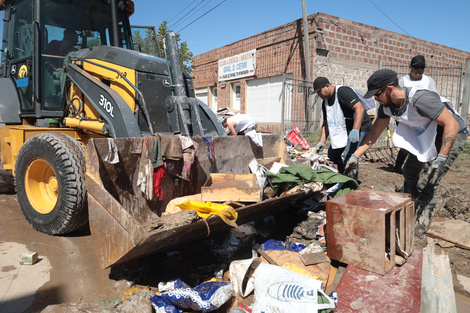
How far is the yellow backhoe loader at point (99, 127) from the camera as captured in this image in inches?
101

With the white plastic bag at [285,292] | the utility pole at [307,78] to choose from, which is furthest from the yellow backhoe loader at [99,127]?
the utility pole at [307,78]

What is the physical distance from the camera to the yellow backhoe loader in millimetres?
2557

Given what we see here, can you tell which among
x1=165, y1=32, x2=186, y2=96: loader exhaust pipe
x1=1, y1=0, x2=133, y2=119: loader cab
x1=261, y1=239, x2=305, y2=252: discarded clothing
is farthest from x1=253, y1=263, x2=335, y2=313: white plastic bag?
x1=1, y1=0, x2=133, y2=119: loader cab

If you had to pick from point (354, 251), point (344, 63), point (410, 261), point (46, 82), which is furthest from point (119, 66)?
point (344, 63)

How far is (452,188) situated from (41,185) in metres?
5.86

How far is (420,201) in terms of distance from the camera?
3.40 m

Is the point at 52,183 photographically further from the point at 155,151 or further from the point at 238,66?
the point at 238,66

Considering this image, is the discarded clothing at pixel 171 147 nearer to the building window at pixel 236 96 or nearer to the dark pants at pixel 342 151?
the dark pants at pixel 342 151

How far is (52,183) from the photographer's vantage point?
3557mm

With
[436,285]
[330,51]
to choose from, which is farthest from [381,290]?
[330,51]

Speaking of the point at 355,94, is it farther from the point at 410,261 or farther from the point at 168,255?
the point at 168,255

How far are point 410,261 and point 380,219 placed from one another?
1.98 feet

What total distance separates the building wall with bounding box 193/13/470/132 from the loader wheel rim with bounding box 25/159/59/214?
28.6ft

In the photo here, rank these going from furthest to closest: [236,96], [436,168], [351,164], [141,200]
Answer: [236,96]
[351,164]
[141,200]
[436,168]
